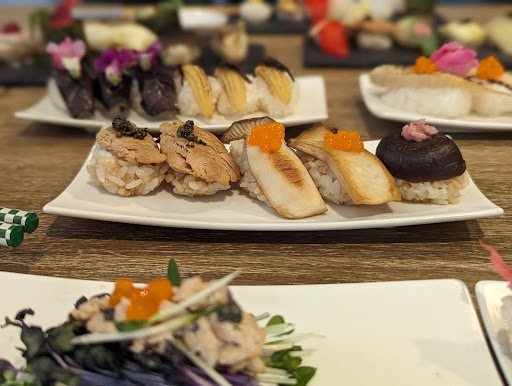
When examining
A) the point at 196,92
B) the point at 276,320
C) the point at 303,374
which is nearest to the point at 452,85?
the point at 196,92

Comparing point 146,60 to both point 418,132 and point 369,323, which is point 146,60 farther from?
point 369,323

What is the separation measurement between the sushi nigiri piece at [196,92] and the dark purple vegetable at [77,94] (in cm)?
41

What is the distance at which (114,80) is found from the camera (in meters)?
2.68

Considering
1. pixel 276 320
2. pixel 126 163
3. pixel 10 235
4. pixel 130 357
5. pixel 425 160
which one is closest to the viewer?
pixel 130 357

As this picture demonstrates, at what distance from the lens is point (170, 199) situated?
2.00 m

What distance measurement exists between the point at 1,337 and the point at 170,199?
2.52ft

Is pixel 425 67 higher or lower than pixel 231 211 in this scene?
higher

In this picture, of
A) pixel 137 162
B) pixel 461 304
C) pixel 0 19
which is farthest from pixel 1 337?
pixel 0 19

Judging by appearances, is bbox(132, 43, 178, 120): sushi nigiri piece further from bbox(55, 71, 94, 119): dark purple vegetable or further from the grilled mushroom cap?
the grilled mushroom cap

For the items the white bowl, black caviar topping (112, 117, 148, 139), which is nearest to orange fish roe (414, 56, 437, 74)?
black caviar topping (112, 117, 148, 139)

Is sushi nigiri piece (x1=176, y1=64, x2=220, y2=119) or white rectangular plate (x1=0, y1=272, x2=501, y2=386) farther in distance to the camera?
sushi nigiri piece (x1=176, y1=64, x2=220, y2=119)

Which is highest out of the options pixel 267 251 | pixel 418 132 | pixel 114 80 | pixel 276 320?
pixel 418 132

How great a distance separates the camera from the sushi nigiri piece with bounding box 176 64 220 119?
2.58m

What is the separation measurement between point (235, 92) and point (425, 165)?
1043 mm
